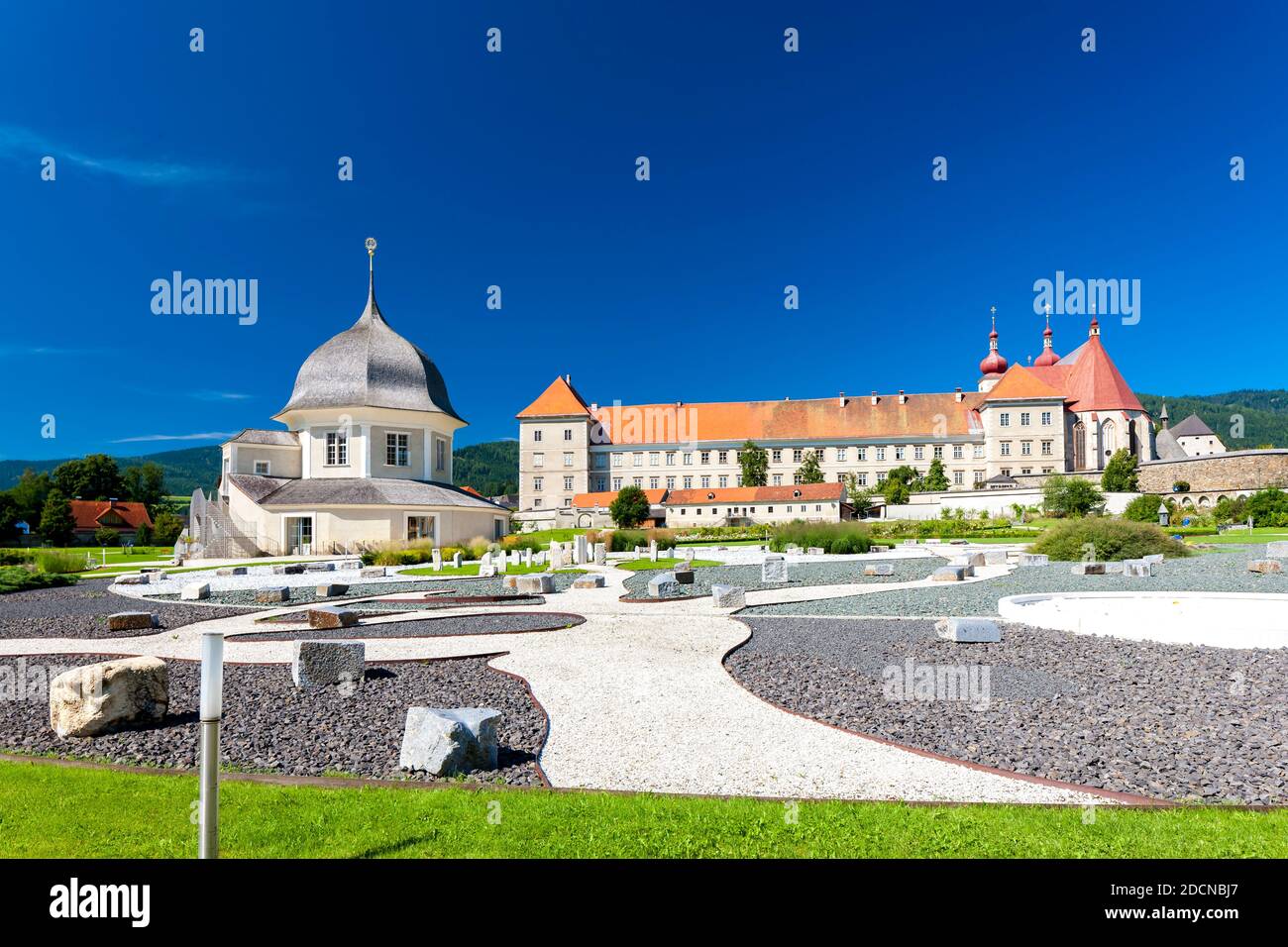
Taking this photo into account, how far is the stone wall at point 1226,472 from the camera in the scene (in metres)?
67.4

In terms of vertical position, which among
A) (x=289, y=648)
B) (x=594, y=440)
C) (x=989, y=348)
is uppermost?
(x=989, y=348)

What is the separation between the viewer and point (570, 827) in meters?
4.27

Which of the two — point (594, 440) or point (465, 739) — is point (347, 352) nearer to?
point (465, 739)

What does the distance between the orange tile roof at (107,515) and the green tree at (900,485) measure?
220 feet

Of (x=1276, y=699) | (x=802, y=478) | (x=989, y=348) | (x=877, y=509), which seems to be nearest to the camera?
(x=1276, y=699)

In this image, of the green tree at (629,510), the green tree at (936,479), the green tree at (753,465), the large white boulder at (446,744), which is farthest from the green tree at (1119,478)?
the large white boulder at (446,744)

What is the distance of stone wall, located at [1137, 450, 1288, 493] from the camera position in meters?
67.4

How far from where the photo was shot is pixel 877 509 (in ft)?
249

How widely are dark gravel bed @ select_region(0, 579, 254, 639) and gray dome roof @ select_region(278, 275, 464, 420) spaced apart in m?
20.3

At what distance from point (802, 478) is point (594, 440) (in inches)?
1010

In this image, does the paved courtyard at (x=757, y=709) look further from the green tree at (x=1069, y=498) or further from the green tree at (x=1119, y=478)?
the green tree at (x=1119, y=478)

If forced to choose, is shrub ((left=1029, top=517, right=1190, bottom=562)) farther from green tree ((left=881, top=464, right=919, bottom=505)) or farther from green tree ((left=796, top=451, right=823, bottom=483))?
green tree ((left=796, top=451, right=823, bottom=483))

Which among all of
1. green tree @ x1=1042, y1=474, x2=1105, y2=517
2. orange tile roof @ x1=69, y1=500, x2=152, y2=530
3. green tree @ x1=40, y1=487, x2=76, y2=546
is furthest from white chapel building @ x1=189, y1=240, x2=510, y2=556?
green tree @ x1=1042, y1=474, x2=1105, y2=517
